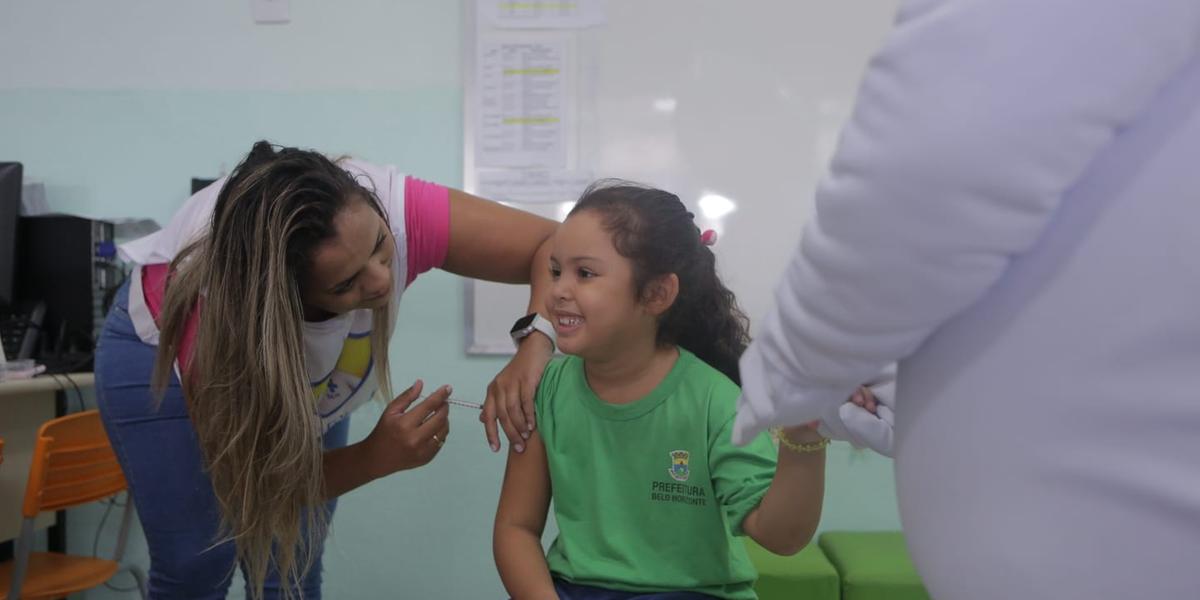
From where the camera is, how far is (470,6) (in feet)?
7.64

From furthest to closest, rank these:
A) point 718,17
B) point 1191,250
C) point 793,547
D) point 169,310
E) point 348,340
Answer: point 718,17
point 348,340
point 169,310
point 793,547
point 1191,250

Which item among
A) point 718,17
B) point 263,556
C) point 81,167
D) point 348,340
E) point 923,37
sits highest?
point 718,17

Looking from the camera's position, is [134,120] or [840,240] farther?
[134,120]

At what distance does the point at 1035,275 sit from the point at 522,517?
0.97 metres

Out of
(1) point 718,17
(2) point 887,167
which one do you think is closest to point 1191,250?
(2) point 887,167

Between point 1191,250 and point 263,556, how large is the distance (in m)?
1.24

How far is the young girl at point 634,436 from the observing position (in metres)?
1.20

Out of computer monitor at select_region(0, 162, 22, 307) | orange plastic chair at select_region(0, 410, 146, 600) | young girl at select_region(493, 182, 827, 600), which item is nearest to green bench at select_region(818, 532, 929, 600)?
young girl at select_region(493, 182, 827, 600)

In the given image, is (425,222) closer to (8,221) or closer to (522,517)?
(522,517)

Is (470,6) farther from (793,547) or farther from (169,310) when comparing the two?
(793,547)

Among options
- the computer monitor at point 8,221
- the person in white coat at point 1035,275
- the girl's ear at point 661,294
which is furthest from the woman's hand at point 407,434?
the computer monitor at point 8,221

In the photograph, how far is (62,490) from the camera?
1915mm

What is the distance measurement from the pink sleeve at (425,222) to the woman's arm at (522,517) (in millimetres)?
362

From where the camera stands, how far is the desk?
2.07 metres
